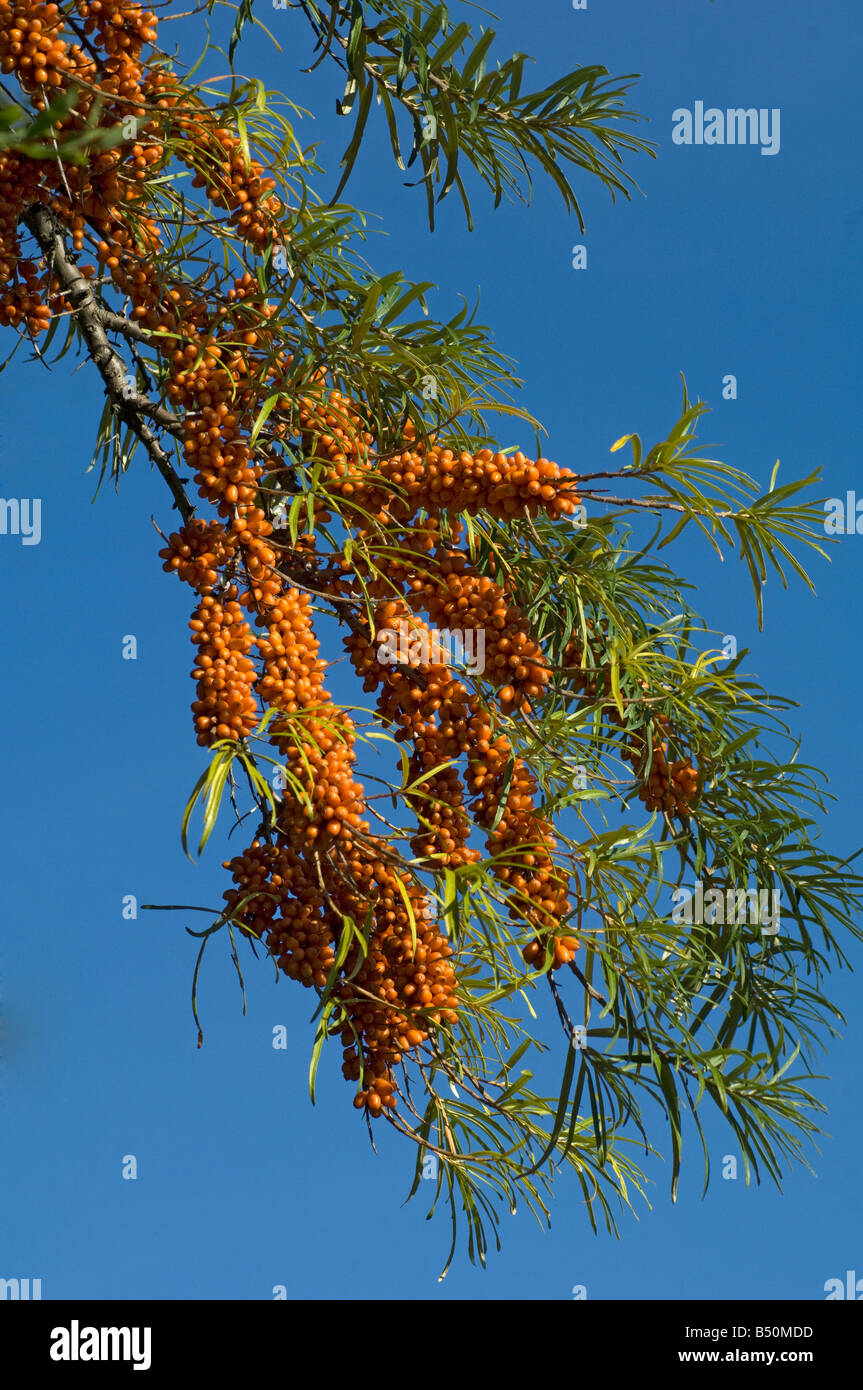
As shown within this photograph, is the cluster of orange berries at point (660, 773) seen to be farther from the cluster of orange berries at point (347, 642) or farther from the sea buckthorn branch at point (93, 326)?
the sea buckthorn branch at point (93, 326)

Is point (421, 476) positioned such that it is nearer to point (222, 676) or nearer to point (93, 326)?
point (222, 676)

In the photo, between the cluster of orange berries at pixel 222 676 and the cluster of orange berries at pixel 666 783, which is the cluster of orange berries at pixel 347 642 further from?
the cluster of orange berries at pixel 666 783

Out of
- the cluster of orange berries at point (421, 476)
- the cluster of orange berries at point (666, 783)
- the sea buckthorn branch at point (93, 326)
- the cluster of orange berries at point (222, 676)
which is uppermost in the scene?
the sea buckthorn branch at point (93, 326)

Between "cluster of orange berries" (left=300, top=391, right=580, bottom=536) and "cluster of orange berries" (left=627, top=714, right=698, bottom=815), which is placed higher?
"cluster of orange berries" (left=300, top=391, right=580, bottom=536)

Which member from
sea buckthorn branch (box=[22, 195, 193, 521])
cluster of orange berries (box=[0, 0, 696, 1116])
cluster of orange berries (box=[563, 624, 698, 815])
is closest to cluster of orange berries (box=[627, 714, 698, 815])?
cluster of orange berries (box=[563, 624, 698, 815])

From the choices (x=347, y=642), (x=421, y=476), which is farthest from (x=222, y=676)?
(x=421, y=476)

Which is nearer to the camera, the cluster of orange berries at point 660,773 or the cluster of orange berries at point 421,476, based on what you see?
the cluster of orange berries at point 421,476

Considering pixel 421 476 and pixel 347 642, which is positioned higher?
pixel 421 476

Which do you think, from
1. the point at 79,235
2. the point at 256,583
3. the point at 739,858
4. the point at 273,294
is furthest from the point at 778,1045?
the point at 79,235

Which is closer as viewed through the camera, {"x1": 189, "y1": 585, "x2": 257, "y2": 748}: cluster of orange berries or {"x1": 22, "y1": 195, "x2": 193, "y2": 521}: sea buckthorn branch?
{"x1": 189, "y1": 585, "x2": 257, "y2": 748}: cluster of orange berries

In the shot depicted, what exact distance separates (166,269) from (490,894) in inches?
28.0

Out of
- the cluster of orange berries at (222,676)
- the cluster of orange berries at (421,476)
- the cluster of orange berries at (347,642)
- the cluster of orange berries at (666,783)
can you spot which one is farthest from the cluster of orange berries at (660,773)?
the cluster of orange berries at (222,676)

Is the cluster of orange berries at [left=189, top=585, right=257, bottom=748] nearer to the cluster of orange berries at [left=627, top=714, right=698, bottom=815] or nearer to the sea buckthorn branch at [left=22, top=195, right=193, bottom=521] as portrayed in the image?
the sea buckthorn branch at [left=22, top=195, right=193, bottom=521]

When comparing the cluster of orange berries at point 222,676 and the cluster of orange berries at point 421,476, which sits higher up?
the cluster of orange berries at point 421,476
